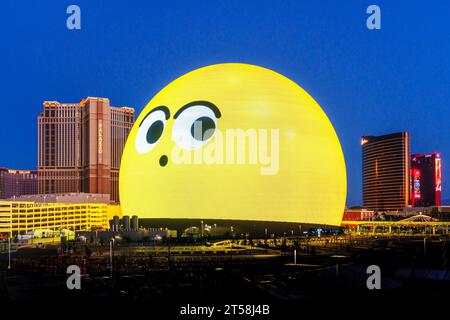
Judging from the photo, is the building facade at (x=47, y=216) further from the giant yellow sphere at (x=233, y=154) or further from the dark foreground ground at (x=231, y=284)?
the dark foreground ground at (x=231, y=284)

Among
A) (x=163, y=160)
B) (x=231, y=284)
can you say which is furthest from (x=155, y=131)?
(x=231, y=284)

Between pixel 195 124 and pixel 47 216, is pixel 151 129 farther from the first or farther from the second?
pixel 47 216

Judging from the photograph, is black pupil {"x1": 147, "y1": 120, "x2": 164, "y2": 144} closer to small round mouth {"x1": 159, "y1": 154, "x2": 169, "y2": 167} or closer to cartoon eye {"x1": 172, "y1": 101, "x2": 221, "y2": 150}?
cartoon eye {"x1": 172, "y1": 101, "x2": 221, "y2": 150}
